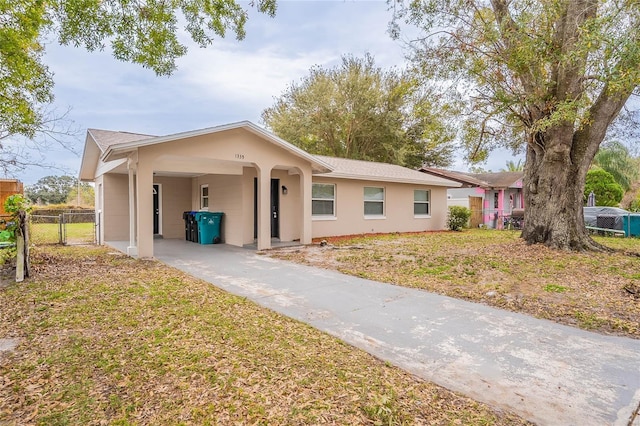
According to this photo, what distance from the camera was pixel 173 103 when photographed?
1778cm

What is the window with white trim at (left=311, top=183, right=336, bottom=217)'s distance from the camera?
13750mm

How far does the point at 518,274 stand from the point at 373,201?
8.95 meters

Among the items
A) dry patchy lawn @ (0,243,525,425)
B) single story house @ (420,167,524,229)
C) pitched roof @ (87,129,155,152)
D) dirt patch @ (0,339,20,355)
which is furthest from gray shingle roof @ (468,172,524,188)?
dirt patch @ (0,339,20,355)

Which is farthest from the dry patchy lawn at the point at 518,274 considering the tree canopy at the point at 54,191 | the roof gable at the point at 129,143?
the tree canopy at the point at 54,191

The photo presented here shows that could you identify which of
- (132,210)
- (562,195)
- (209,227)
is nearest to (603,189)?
(562,195)

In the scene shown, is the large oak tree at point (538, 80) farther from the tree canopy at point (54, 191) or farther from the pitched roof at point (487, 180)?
the tree canopy at point (54, 191)

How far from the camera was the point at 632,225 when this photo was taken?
574 inches

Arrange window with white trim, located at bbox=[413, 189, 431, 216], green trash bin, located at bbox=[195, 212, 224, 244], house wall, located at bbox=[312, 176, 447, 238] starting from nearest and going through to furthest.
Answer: green trash bin, located at bbox=[195, 212, 224, 244] < house wall, located at bbox=[312, 176, 447, 238] < window with white trim, located at bbox=[413, 189, 431, 216]

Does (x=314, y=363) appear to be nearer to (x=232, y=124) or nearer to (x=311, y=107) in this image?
(x=232, y=124)

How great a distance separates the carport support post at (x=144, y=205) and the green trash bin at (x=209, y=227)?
3.20m

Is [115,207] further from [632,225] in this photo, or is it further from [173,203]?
[632,225]

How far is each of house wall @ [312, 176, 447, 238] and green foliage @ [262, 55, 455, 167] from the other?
8519 mm

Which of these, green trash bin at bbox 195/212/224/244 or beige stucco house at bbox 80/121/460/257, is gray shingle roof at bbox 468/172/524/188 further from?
green trash bin at bbox 195/212/224/244

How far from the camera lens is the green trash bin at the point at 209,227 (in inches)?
485
